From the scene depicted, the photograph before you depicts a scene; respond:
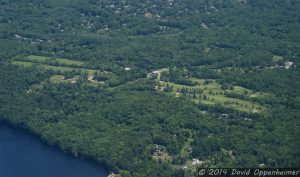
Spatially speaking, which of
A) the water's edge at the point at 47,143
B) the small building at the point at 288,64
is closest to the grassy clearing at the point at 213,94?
the small building at the point at 288,64

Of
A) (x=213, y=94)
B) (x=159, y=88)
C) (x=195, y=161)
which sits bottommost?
(x=159, y=88)

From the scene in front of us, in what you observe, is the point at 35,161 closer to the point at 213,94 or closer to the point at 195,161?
the point at 195,161

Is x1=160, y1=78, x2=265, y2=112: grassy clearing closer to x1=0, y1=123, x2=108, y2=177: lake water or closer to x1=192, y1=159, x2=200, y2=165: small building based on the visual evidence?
x1=192, y1=159, x2=200, y2=165: small building

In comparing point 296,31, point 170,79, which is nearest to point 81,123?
point 170,79

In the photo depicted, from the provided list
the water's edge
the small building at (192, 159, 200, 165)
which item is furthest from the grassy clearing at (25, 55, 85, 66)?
the small building at (192, 159, 200, 165)

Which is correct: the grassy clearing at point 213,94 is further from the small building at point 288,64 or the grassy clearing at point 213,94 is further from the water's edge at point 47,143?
the water's edge at point 47,143

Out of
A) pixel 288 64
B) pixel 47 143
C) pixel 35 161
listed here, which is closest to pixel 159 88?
pixel 47 143
